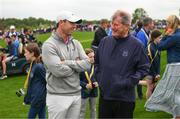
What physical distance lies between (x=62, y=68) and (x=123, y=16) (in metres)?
0.99

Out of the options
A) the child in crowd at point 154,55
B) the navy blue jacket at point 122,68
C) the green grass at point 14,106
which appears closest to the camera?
the navy blue jacket at point 122,68

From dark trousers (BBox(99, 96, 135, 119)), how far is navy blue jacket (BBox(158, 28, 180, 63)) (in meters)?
2.46

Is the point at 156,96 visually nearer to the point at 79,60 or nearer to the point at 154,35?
the point at 154,35

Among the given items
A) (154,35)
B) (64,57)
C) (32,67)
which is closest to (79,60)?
(64,57)

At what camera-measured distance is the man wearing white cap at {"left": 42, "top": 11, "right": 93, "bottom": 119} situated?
Result: 509cm

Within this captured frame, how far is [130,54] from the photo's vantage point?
472 centimetres

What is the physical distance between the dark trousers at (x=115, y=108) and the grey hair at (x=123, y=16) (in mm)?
952

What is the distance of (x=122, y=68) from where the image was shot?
471 cm

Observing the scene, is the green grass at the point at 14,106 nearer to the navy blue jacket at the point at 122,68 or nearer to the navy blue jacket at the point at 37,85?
the navy blue jacket at the point at 37,85

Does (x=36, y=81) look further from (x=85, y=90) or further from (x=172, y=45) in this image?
(x=172, y=45)

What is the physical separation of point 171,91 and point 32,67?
103 inches

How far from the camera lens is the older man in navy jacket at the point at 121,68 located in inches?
186

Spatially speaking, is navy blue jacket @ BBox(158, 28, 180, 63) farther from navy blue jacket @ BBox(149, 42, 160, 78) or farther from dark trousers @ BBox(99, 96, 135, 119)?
dark trousers @ BBox(99, 96, 135, 119)

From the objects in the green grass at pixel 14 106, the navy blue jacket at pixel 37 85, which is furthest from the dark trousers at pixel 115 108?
the green grass at pixel 14 106
